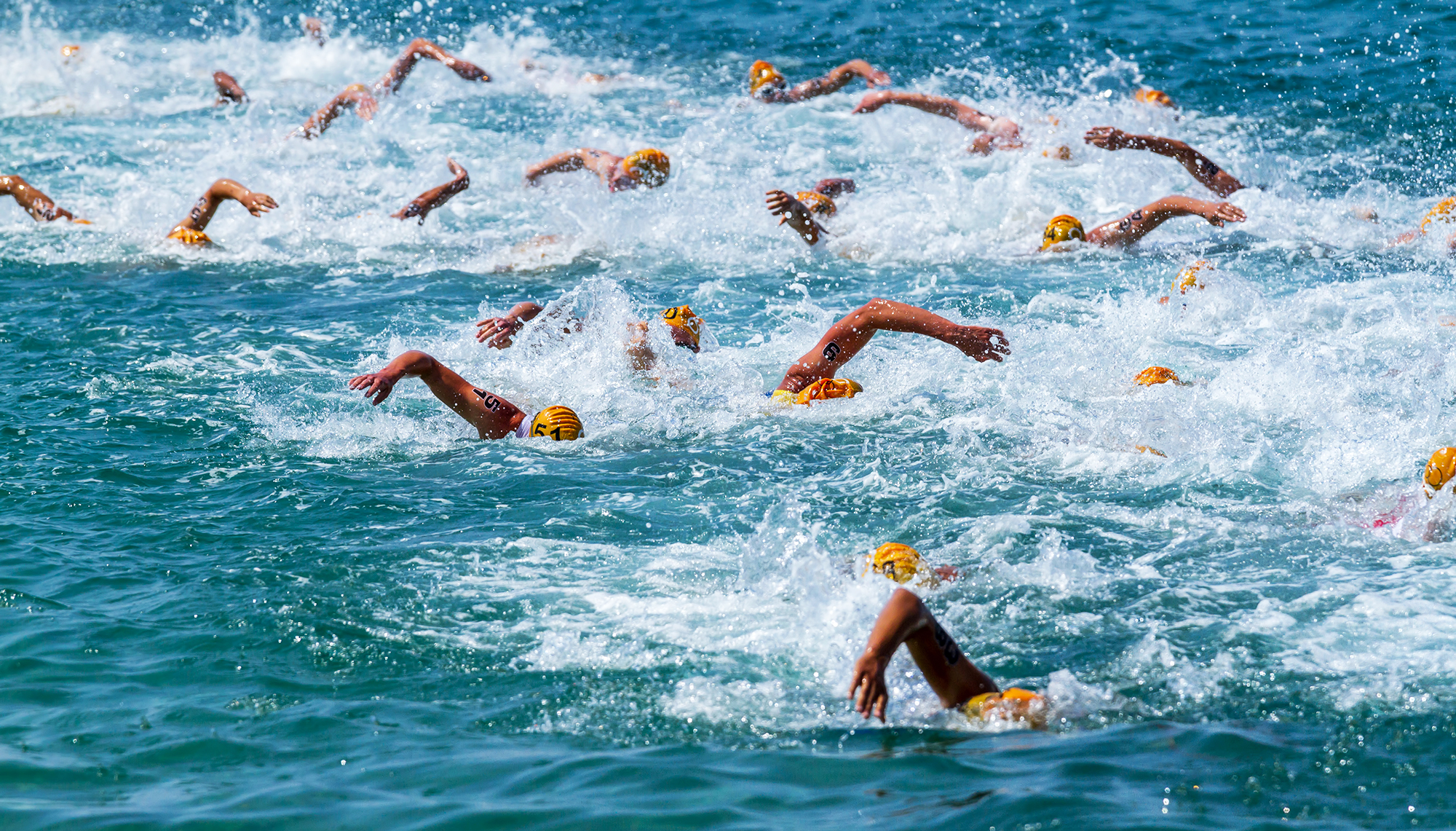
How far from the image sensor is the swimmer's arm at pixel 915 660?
18.0 feet

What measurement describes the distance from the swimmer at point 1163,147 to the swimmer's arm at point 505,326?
6.75 metres

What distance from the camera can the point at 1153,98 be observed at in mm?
19500

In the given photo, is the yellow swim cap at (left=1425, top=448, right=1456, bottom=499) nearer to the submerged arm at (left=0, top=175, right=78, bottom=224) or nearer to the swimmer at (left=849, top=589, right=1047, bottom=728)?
the swimmer at (left=849, top=589, right=1047, bottom=728)

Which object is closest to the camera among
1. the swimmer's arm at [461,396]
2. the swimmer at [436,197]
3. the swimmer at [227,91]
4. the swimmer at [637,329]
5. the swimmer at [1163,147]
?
the swimmer's arm at [461,396]

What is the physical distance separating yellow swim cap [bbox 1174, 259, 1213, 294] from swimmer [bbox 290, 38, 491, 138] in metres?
10.5

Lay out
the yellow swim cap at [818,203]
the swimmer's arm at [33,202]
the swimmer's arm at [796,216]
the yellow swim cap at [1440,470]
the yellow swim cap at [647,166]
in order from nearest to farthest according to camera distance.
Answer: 1. the yellow swim cap at [1440,470]
2. the swimmer's arm at [796,216]
3. the yellow swim cap at [818,203]
4. the swimmer's arm at [33,202]
5. the yellow swim cap at [647,166]

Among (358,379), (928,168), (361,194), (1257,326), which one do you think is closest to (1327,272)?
(1257,326)

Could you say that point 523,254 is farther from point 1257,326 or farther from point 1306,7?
point 1306,7

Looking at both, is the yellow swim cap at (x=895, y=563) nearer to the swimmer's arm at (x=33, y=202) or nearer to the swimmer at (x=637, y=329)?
the swimmer at (x=637, y=329)

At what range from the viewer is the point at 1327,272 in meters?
13.4

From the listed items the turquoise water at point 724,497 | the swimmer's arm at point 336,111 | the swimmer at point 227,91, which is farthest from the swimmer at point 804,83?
the swimmer at point 227,91

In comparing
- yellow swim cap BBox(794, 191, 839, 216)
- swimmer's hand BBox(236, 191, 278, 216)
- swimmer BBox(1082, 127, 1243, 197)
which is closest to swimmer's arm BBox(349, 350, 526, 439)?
swimmer's hand BBox(236, 191, 278, 216)

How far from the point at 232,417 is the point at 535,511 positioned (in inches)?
124

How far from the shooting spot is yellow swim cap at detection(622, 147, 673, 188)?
621 inches
